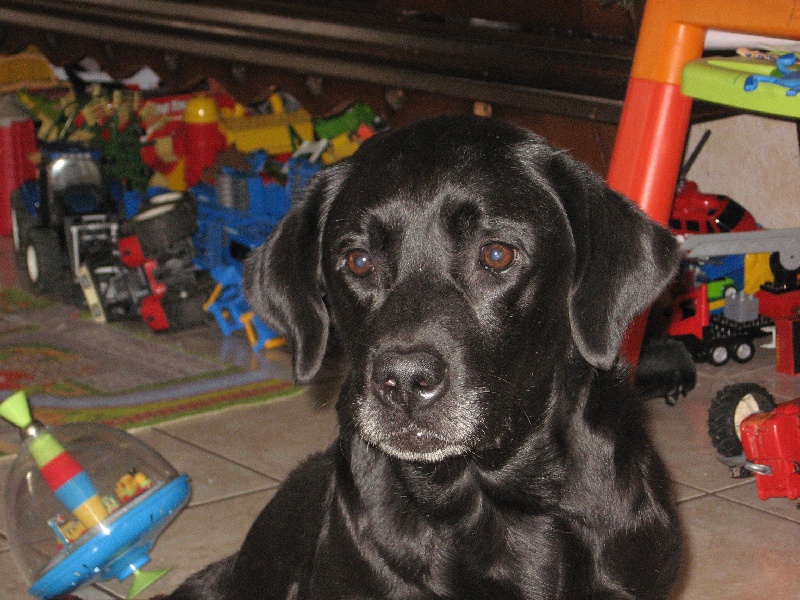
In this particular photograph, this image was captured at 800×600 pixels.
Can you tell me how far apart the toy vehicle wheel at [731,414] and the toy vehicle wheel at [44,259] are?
360 centimetres

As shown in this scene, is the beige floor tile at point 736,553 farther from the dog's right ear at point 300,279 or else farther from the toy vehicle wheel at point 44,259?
the toy vehicle wheel at point 44,259

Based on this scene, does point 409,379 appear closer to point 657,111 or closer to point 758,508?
point 657,111

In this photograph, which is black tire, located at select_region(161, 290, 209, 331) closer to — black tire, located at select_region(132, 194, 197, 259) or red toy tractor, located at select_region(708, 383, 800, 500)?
black tire, located at select_region(132, 194, 197, 259)

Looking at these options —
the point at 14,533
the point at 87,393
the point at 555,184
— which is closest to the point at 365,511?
the point at 555,184

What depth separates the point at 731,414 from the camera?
3168 millimetres

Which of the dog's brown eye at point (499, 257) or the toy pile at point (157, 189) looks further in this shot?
the toy pile at point (157, 189)

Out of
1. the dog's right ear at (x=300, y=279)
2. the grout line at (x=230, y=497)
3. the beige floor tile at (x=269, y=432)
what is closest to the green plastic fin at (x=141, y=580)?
the grout line at (x=230, y=497)

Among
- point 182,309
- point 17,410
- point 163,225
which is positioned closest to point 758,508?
point 17,410

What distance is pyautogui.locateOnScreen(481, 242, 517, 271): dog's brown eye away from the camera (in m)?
2.00

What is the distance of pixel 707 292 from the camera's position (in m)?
4.03

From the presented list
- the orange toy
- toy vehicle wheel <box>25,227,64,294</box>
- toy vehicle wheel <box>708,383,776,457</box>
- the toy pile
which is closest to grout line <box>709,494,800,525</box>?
toy vehicle wheel <box>708,383,776,457</box>

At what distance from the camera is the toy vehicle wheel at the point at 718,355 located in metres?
4.09

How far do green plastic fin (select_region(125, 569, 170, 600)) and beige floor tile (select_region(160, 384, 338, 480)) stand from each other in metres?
0.63

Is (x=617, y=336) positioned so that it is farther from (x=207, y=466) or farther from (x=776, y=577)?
(x=207, y=466)
